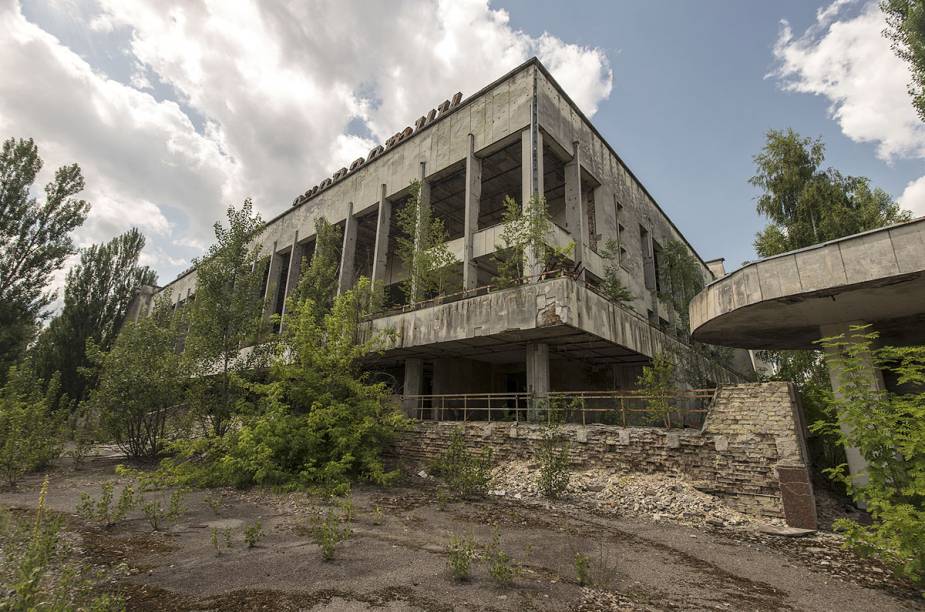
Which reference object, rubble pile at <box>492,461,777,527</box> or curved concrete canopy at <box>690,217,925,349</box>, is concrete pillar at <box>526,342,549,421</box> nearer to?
rubble pile at <box>492,461,777,527</box>

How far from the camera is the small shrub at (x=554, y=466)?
35.8 ft

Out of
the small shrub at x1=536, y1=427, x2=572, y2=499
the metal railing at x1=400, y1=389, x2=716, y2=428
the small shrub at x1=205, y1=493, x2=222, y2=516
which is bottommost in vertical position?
the small shrub at x1=205, y1=493, x2=222, y2=516

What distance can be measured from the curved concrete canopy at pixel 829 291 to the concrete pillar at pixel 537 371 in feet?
18.6

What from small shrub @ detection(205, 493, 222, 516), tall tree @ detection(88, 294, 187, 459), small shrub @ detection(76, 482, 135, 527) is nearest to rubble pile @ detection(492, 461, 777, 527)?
small shrub @ detection(205, 493, 222, 516)

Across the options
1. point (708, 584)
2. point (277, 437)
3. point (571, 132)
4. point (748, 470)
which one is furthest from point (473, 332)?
point (571, 132)

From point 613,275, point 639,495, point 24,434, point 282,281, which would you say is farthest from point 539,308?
point 282,281

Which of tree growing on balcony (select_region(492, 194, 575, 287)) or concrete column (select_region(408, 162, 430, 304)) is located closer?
tree growing on balcony (select_region(492, 194, 575, 287))

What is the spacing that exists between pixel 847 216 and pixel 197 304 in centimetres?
3243

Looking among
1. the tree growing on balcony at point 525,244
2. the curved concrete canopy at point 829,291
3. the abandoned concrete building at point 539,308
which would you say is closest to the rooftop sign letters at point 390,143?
the abandoned concrete building at point 539,308

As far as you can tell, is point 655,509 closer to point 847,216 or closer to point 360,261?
point 847,216

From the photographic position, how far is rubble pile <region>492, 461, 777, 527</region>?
9109mm

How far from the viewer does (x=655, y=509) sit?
9.59 metres

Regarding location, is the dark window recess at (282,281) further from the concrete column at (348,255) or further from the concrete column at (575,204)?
the concrete column at (575,204)

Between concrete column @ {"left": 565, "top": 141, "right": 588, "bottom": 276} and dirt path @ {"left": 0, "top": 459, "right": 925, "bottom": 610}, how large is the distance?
13.5 m
